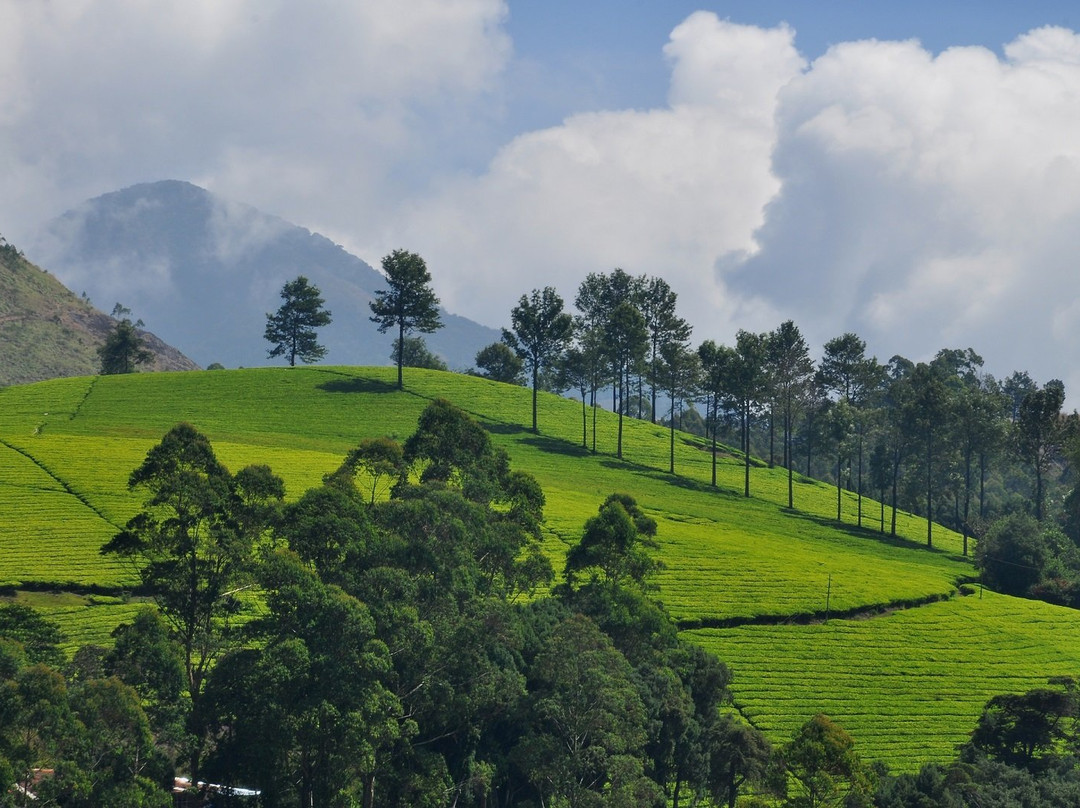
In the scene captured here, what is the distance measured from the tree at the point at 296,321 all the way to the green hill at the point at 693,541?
17649 millimetres

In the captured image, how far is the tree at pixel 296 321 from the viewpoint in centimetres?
15925

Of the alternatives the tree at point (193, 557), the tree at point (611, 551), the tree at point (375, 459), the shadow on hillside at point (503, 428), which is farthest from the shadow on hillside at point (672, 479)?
the tree at point (193, 557)

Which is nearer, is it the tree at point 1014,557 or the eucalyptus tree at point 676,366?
the tree at point 1014,557

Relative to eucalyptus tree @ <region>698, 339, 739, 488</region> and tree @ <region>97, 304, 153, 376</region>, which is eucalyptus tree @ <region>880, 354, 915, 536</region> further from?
tree @ <region>97, 304, 153, 376</region>

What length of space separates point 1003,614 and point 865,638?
1558cm

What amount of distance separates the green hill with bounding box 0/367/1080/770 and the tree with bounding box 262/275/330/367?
17649 mm

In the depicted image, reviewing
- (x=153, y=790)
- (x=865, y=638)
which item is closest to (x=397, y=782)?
(x=153, y=790)

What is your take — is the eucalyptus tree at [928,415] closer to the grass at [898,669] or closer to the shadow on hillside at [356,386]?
the grass at [898,669]

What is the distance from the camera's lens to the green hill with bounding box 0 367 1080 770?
6512 centimetres

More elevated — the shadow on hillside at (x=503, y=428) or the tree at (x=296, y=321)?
the tree at (x=296, y=321)

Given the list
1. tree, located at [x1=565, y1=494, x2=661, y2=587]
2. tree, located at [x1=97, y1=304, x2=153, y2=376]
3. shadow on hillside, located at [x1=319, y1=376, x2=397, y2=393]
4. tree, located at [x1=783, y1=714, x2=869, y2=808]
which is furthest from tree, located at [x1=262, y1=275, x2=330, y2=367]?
tree, located at [x1=783, y1=714, x2=869, y2=808]

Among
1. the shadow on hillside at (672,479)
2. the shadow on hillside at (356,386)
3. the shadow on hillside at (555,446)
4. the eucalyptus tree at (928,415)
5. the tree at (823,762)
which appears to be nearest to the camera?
the tree at (823,762)

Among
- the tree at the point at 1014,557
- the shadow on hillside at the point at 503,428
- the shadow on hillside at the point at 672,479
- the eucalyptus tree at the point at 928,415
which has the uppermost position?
the eucalyptus tree at the point at 928,415

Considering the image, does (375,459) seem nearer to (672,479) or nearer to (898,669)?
(898,669)
